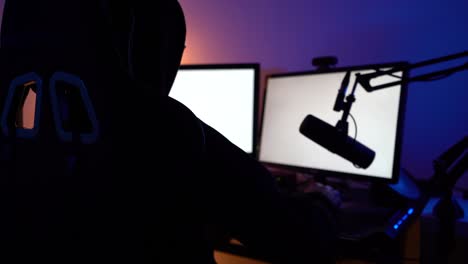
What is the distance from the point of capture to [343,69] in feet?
3.89

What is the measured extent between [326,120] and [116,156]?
0.85m

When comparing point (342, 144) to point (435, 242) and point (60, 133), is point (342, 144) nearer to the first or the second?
point (435, 242)

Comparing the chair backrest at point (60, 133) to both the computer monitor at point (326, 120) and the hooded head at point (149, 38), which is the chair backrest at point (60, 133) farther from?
the computer monitor at point (326, 120)

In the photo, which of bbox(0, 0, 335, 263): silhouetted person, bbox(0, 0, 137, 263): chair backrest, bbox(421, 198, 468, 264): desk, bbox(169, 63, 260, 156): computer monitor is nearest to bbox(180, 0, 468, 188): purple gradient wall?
bbox(169, 63, 260, 156): computer monitor

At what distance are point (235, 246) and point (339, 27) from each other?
3.02 ft

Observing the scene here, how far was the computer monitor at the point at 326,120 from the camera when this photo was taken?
3.45 ft

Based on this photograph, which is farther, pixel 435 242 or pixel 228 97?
pixel 228 97

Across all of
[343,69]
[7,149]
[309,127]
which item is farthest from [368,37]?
[7,149]

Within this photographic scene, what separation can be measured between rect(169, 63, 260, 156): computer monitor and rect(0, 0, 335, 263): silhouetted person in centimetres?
82

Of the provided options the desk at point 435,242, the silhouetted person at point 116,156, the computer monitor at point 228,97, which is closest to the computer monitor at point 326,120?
the computer monitor at point 228,97

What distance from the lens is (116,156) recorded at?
504 mm

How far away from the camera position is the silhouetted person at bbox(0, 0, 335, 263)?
1.65 feet

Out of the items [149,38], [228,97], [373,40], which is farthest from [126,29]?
[373,40]

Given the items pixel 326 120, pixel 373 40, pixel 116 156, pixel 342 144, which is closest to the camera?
pixel 116 156
